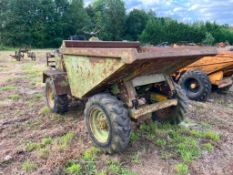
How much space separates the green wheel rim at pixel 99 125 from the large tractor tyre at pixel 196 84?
3424mm

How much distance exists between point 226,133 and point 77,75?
2576mm

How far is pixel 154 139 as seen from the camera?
4.20 metres

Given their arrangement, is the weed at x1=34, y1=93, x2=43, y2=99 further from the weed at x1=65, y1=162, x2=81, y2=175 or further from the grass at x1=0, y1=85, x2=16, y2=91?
the weed at x1=65, y1=162, x2=81, y2=175

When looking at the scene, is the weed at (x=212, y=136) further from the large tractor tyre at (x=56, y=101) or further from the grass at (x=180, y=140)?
the large tractor tyre at (x=56, y=101)

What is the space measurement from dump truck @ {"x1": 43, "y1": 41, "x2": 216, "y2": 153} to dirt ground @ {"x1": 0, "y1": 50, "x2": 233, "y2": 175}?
14.9 inches

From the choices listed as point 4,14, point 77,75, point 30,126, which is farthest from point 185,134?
point 4,14

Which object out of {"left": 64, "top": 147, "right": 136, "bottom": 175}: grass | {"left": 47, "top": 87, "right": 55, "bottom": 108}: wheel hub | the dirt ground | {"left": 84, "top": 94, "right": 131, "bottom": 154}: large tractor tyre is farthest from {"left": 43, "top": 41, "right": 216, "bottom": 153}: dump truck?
{"left": 47, "top": 87, "right": 55, "bottom": 108}: wheel hub

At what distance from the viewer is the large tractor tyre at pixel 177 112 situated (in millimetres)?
4379

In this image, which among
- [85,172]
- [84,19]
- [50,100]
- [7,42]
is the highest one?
[84,19]

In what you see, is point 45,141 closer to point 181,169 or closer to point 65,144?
point 65,144

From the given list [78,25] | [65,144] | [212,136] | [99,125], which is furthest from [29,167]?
[78,25]

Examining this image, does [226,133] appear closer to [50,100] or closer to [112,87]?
[112,87]

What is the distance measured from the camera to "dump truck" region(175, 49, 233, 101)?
21.5ft

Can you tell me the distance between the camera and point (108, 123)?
11.7 feet
